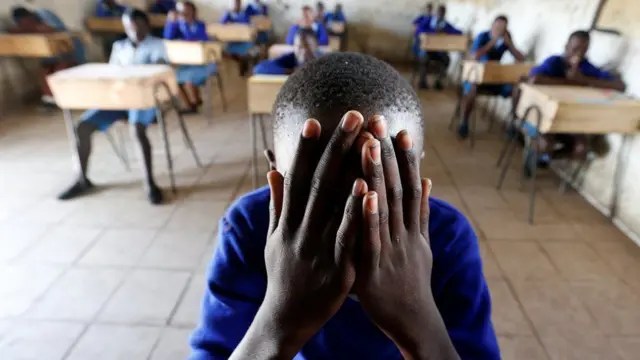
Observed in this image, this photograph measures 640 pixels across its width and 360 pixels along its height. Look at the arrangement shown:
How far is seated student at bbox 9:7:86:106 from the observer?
4844mm

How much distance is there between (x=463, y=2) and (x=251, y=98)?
592cm

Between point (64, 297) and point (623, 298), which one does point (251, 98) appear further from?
point (623, 298)

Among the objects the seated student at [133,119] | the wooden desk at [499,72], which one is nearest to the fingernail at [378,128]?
the seated student at [133,119]

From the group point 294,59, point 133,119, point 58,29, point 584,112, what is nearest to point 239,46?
point 58,29

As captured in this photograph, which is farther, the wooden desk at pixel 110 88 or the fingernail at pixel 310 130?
the wooden desk at pixel 110 88

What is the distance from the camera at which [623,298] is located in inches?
81.5

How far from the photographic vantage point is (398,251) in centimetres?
56

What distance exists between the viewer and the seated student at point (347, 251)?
1.72 ft

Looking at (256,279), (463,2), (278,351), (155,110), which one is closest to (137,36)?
(155,110)

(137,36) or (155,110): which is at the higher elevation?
(137,36)

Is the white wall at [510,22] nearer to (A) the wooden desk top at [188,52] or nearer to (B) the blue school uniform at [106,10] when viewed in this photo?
(B) the blue school uniform at [106,10]

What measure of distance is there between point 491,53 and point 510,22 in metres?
0.69

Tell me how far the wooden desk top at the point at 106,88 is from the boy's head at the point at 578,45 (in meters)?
2.77

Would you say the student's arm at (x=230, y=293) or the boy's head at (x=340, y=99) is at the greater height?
the boy's head at (x=340, y=99)
